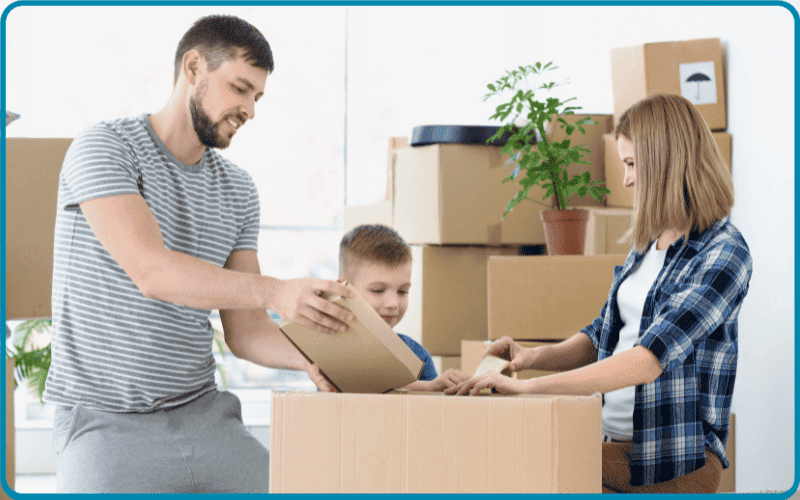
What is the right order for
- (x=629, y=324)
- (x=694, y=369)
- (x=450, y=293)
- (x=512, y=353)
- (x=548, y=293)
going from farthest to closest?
(x=450, y=293), (x=548, y=293), (x=512, y=353), (x=629, y=324), (x=694, y=369)

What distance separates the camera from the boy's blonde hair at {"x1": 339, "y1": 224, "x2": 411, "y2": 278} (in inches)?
63.1

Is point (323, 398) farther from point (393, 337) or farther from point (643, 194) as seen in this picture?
point (643, 194)

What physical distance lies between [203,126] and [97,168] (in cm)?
21

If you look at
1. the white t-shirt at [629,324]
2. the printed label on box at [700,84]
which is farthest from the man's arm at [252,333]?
the printed label on box at [700,84]

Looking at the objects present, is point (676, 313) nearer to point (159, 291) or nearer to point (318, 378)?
point (318, 378)

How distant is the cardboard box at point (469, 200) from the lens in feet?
7.80

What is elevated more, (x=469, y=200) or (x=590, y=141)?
(x=590, y=141)

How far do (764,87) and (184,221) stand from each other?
1.61m

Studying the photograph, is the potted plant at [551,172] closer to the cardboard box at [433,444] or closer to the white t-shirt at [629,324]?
the white t-shirt at [629,324]

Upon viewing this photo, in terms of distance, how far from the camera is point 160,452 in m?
1.20

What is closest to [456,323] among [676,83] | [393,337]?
[676,83]

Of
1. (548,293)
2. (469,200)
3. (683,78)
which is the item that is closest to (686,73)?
(683,78)

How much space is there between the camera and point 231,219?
55.6 inches

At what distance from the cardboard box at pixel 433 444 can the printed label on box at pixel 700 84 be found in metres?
1.74
